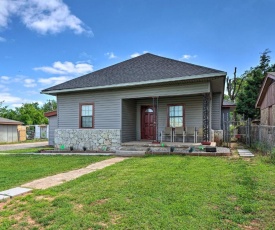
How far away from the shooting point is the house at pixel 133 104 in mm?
9859

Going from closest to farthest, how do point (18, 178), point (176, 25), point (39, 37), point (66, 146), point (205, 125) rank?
point (18, 178) → point (205, 125) → point (66, 146) → point (176, 25) → point (39, 37)

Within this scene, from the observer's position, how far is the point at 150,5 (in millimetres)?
11969

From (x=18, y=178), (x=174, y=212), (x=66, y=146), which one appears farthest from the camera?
(x=66, y=146)

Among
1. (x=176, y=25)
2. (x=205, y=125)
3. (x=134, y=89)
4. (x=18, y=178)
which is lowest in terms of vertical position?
(x=18, y=178)

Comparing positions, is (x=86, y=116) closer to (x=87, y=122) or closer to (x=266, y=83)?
(x=87, y=122)

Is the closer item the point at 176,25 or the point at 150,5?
the point at 150,5

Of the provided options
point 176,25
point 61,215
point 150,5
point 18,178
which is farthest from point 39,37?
point 61,215

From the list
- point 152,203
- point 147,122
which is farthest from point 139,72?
point 152,203

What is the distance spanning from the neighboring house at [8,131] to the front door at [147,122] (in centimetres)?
1614

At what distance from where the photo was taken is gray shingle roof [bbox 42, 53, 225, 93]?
971 centimetres

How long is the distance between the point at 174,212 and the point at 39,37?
621 inches

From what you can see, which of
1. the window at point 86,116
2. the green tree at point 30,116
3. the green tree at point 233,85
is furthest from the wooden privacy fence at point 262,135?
the green tree at point 30,116

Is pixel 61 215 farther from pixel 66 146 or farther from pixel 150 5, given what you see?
pixel 150 5

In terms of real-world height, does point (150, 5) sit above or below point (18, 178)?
above
